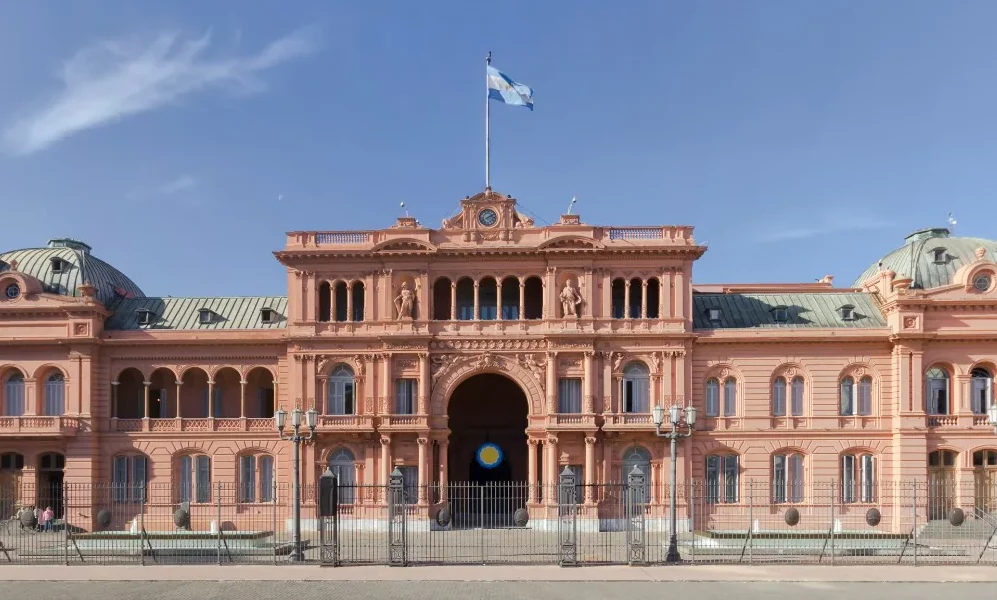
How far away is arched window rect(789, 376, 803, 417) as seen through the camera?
1977 inches

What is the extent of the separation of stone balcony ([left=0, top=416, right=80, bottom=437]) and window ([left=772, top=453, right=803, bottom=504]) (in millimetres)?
41633

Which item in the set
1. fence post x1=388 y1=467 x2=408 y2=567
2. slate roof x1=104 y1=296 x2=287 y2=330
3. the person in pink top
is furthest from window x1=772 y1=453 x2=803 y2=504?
the person in pink top

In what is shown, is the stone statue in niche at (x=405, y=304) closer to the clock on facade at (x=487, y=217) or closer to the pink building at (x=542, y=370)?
the pink building at (x=542, y=370)

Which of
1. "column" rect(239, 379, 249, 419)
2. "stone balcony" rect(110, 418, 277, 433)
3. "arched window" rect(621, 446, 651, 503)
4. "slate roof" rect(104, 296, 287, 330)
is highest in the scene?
"slate roof" rect(104, 296, 287, 330)

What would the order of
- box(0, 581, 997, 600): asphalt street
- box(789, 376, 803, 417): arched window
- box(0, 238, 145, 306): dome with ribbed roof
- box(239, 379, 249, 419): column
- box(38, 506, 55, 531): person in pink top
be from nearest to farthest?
box(0, 581, 997, 600): asphalt street, box(38, 506, 55, 531): person in pink top, box(789, 376, 803, 417): arched window, box(239, 379, 249, 419): column, box(0, 238, 145, 306): dome with ribbed roof

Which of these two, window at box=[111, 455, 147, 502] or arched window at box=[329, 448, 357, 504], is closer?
arched window at box=[329, 448, 357, 504]

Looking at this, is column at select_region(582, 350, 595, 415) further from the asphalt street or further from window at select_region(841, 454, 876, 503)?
the asphalt street

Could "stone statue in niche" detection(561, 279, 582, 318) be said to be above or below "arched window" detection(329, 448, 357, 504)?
above

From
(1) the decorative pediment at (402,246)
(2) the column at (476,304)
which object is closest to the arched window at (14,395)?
(1) the decorative pediment at (402,246)

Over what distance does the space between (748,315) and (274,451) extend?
1209 inches

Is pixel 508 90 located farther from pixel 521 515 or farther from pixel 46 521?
pixel 46 521

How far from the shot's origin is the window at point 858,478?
49.0 meters

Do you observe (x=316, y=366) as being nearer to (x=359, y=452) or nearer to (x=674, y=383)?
(x=359, y=452)

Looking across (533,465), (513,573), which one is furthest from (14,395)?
(513,573)
